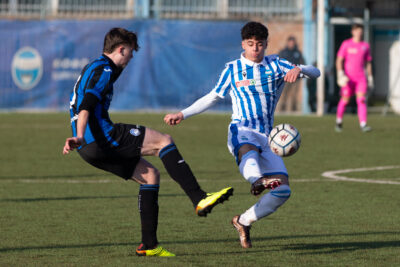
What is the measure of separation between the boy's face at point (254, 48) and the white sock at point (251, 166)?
2.84ft

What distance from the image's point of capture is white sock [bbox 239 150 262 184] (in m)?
7.10

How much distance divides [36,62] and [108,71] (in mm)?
21698

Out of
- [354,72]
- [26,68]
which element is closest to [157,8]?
[26,68]

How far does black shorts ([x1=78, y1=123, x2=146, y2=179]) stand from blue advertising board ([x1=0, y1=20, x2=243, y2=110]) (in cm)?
2083

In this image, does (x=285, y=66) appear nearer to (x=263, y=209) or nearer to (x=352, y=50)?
(x=263, y=209)

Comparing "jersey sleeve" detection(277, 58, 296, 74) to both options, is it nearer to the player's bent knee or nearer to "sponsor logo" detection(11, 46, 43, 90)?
the player's bent knee

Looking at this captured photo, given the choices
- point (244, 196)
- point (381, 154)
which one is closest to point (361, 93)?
point (381, 154)

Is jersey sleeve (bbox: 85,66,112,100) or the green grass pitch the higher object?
jersey sleeve (bbox: 85,66,112,100)

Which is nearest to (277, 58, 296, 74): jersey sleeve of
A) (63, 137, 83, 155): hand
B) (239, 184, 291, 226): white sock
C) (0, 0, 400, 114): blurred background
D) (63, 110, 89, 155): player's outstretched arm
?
(239, 184, 291, 226): white sock

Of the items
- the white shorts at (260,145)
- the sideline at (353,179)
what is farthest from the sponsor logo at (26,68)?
the white shorts at (260,145)

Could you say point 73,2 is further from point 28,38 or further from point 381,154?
point 381,154

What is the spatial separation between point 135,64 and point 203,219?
19496 mm

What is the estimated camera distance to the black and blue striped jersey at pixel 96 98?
6.58 m

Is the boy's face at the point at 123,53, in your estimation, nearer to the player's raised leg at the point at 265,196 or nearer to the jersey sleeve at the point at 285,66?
the player's raised leg at the point at 265,196
